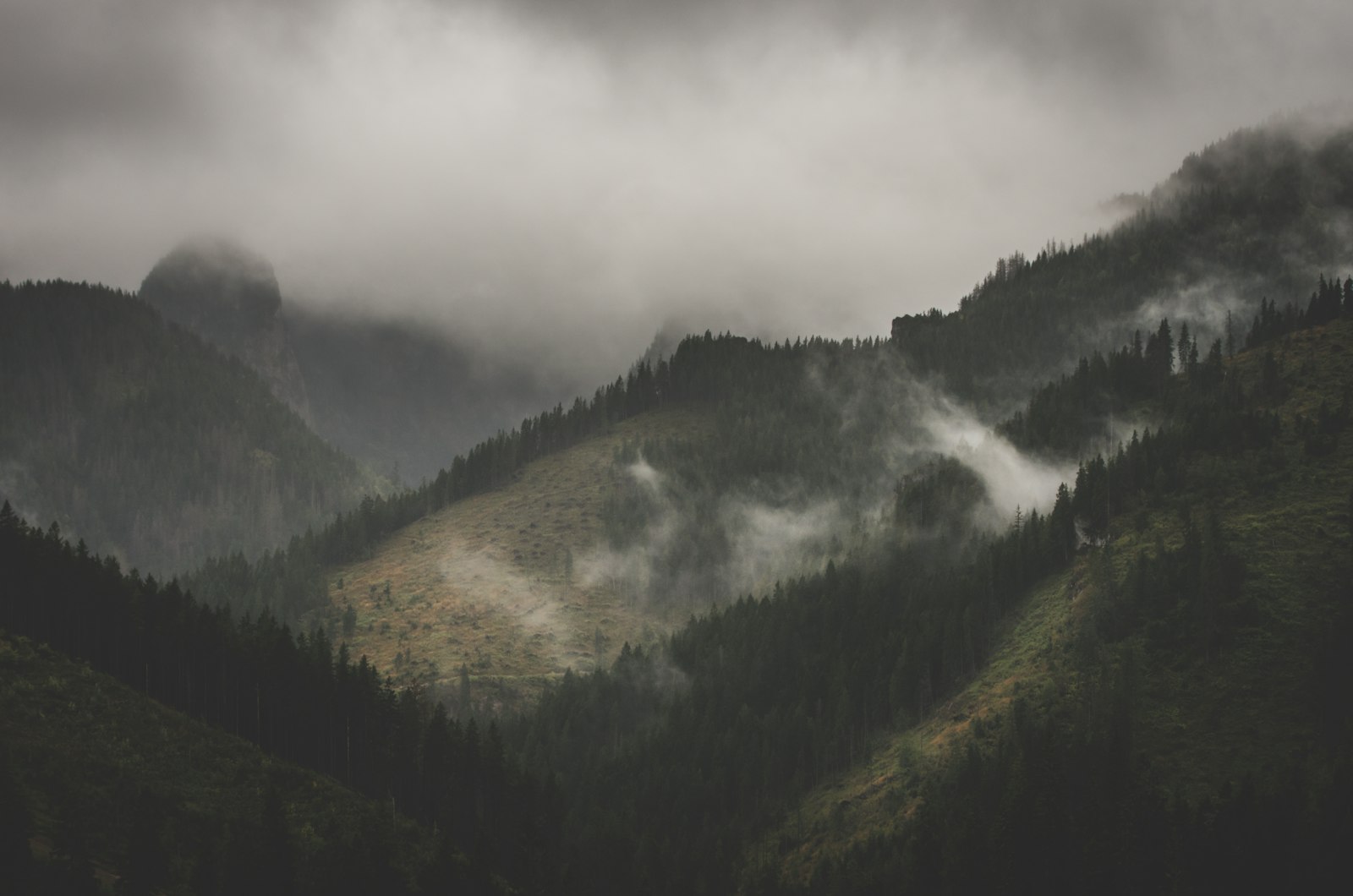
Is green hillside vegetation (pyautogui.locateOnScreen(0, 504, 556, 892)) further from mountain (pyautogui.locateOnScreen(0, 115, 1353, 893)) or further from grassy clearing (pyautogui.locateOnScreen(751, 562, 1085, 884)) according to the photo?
grassy clearing (pyautogui.locateOnScreen(751, 562, 1085, 884))

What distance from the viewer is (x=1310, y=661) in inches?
5305

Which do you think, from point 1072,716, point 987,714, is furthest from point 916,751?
point 1072,716

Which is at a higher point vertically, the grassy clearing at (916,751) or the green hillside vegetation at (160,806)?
the green hillside vegetation at (160,806)

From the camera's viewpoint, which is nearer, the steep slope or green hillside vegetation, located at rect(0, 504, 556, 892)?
green hillside vegetation, located at rect(0, 504, 556, 892)

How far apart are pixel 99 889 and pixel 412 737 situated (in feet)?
226

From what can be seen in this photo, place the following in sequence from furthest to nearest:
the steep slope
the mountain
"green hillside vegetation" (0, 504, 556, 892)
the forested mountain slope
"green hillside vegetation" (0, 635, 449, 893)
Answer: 1. the steep slope
2. "green hillside vegetation" (0, 504, 556, 892)
3. the mountain
4. the forested mountain slope
5. "green hillside vegetation" (0, 635, 449, 893)

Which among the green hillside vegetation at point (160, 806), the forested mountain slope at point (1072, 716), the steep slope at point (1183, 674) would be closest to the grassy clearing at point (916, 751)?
the steep slope at point (1183, 674)

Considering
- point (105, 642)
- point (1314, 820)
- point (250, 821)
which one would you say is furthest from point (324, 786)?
point (1314, 820)

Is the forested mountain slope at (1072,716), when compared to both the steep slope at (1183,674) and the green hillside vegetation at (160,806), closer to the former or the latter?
the steep slope at (1183,674)

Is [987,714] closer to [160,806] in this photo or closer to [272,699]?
[272,699]

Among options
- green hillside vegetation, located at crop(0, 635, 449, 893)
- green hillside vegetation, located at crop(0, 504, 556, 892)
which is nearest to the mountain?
green hillside vegetation, located at crop(0, 504, 556, 892)

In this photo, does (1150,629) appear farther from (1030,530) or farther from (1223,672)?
(1030,530)

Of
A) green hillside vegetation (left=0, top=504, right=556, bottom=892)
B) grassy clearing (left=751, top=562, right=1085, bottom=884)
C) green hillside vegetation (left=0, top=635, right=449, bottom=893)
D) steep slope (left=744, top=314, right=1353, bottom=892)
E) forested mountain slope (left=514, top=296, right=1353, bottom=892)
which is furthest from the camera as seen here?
grassy clearing (left=751, top=562, right=1085, bottom=884)

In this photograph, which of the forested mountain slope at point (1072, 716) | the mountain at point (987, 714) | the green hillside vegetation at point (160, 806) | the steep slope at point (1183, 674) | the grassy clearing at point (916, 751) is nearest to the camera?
the green hillside vegetation at point (160, 806)
